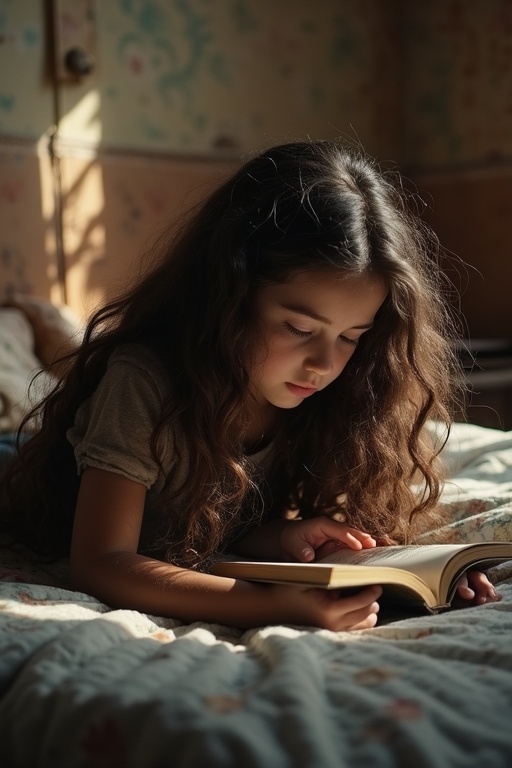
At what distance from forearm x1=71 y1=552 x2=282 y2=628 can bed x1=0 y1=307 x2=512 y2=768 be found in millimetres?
27

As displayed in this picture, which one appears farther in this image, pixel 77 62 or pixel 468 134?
pixel 468 134

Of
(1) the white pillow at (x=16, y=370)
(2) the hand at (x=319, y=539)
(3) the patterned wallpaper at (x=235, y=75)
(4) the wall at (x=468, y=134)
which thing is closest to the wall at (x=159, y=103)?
(3) the patterned wallpaper at (x=235, y=75)

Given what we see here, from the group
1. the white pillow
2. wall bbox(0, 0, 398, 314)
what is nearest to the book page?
the white pillow

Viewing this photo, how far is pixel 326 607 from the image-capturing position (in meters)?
0.97

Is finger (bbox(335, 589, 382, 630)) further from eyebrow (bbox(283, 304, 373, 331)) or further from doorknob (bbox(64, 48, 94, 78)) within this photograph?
doorknob (bbox(64, 48, 94, 78))

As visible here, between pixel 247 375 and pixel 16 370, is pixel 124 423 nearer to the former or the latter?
pixel 247 375

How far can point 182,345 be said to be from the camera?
122cm

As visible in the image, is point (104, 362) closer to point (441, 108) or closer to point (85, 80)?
point (85, 80)

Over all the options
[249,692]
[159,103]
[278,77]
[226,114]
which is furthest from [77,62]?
[249,692]

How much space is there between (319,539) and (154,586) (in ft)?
0.94

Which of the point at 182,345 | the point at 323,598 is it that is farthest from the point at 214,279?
the point at 323,598

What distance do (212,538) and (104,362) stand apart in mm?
300

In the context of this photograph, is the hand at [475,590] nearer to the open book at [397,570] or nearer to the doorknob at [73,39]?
the open book at [397,570]

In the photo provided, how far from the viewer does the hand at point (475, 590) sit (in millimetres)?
1081
